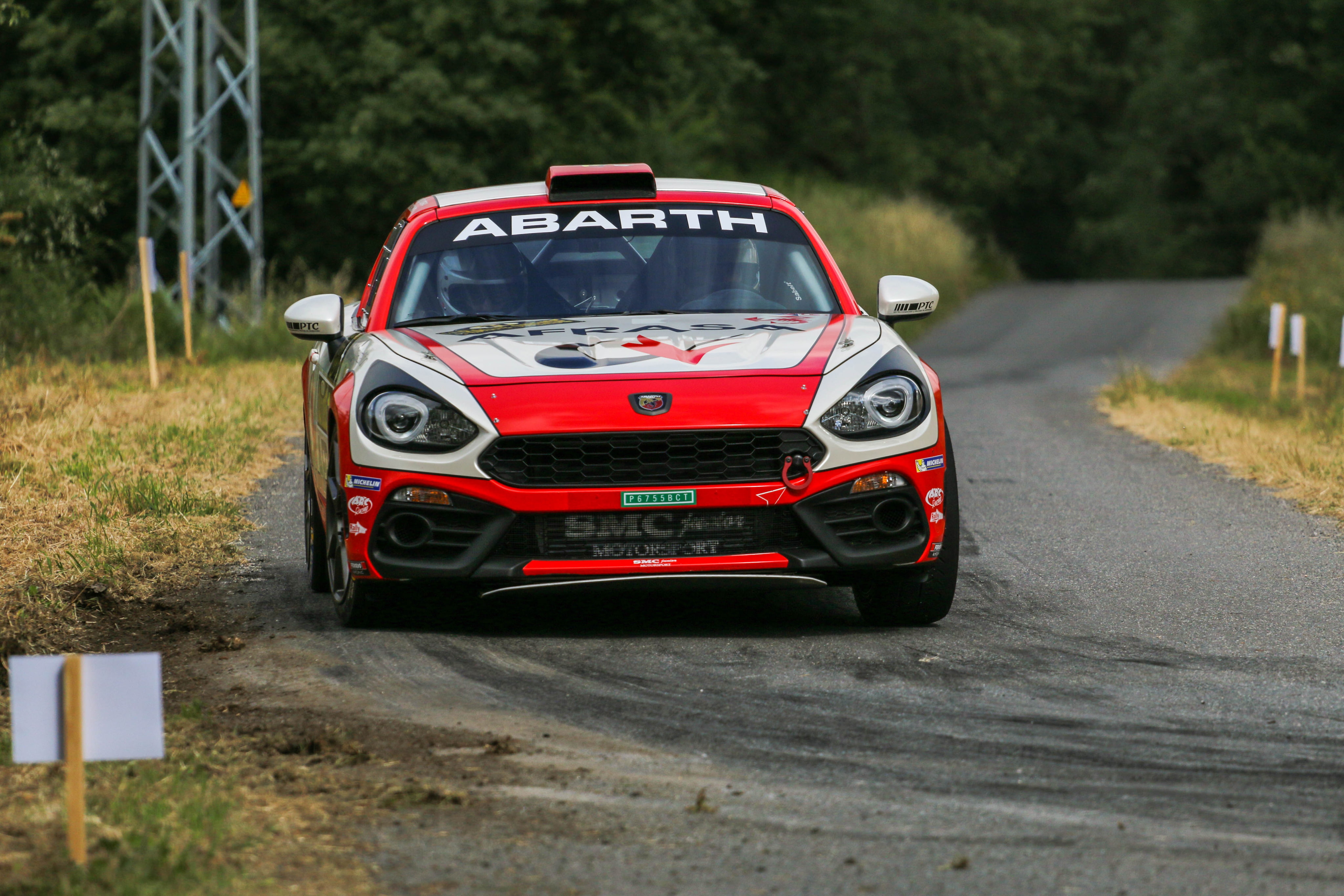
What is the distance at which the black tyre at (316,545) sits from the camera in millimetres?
7508

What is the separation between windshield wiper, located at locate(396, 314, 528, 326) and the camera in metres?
7.23

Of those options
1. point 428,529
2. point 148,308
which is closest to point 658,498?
point 428,529

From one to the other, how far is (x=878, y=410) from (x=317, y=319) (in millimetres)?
2232

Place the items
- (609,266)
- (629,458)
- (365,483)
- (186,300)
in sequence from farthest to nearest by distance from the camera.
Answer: (186,300), (609,266), (365,483), (629,458)

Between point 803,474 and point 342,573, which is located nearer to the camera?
point 803,474

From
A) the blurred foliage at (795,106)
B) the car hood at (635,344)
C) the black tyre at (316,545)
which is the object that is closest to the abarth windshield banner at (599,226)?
the car hood at (635,344)

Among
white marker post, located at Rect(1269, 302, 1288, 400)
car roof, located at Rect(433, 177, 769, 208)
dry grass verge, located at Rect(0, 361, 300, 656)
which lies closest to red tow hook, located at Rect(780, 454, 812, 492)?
car roof, located at Rect(433, 177, 769, 208)

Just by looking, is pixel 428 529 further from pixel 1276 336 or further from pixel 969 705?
pixel 1276 336

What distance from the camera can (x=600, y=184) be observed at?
790 centimetres

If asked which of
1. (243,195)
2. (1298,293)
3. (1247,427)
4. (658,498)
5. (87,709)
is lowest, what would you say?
(1298,293)

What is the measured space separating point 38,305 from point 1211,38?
1524 inches

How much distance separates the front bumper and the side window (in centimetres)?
144

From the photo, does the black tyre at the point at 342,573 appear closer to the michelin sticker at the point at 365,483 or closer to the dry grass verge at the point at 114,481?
the michelin sticker at the point at 365,483

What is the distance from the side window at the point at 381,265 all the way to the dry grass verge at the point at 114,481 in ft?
4.50
